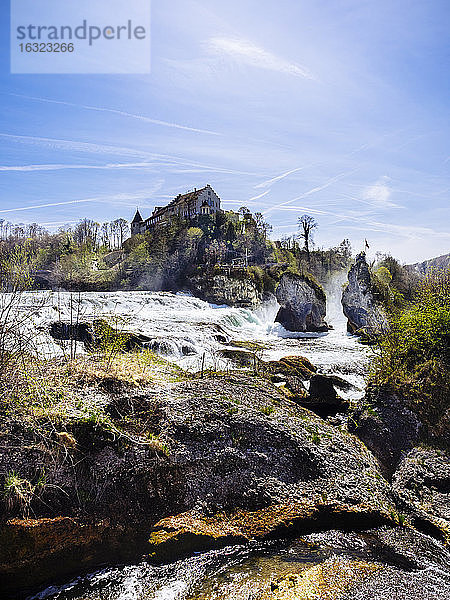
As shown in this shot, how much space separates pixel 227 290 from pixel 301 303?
51.7 feet

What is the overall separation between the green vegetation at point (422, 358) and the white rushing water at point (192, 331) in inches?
162

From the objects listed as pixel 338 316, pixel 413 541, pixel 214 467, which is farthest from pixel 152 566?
pixel 338 316

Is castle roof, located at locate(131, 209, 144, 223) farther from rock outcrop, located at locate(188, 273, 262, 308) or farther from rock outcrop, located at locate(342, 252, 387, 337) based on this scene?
rock outcrop, located at locate(342, 252, 387, 337)

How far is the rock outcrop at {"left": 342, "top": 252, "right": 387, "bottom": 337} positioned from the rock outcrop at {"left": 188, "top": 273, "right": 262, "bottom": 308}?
48.4ft

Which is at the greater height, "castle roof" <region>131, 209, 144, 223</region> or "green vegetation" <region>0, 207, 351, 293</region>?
"castle roof" <region>131, 209, 144, 223</region>

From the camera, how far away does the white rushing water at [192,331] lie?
16.1 metres

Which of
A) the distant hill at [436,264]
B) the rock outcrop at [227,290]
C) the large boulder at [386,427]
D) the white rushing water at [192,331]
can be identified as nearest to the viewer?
the large boulder at [386,427]

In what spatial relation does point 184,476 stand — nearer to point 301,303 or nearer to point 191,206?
point 301,303

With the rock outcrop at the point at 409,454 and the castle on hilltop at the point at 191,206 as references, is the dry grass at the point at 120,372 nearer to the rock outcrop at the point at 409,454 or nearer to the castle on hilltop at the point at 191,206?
the rock outcrop at the point at 409,454

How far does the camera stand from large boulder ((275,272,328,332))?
29.7 meters

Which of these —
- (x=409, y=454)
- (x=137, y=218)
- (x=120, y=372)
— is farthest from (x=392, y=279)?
(x=137, y=218)

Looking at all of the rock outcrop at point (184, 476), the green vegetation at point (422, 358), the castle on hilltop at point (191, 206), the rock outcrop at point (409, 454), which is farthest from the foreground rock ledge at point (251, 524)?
the castle on hilltop at point (191, 206)

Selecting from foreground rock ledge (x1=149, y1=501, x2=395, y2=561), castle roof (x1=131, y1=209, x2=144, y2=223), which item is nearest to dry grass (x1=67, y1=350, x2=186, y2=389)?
foreground rock ledge (x1=149, y1=501, x2=395, y2=561)

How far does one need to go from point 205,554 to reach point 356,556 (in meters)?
2.13
